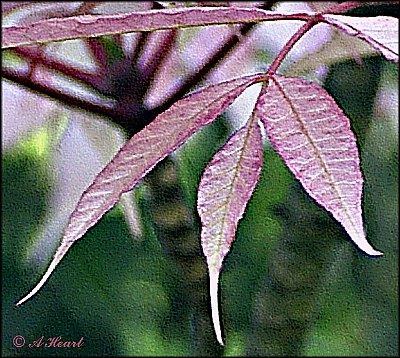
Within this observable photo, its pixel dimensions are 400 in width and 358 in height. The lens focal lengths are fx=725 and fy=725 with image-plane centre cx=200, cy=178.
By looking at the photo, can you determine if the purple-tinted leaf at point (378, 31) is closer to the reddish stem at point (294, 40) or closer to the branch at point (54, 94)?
the reddish stem at point (294, 40)

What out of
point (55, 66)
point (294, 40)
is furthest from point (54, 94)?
point (294, 40)

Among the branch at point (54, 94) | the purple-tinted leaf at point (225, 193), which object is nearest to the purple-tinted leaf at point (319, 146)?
the purple-tinted leaf at point (225, 193)

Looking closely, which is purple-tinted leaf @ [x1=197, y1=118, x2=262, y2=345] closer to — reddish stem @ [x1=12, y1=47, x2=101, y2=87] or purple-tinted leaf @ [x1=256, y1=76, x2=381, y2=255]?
purple-tinted leaf @ [x1=256, y1=76, x2=381, y2=255]

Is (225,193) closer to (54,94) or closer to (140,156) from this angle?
(140,156)

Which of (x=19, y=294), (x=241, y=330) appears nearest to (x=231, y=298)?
(x=241, y=330)

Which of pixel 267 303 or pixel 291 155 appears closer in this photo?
pixel 291 155

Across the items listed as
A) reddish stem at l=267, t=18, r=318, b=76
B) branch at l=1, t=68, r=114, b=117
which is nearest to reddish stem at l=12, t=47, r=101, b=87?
branch at l=1, t=68, r=114, b=117

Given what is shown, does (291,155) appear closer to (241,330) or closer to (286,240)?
(286,240)
